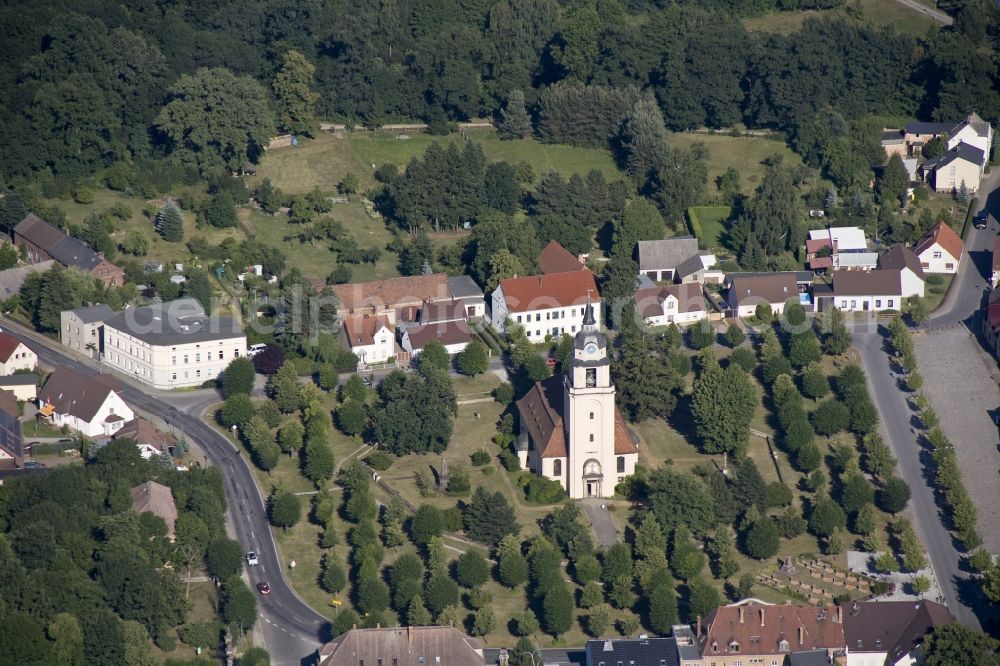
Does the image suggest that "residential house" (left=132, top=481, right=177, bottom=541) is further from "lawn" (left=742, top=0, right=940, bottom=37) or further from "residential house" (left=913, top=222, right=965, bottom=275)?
"lawn" (left=742, top=0, right=940, bottom=37)

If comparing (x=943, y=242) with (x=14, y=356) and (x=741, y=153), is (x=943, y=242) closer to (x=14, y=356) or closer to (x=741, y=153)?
(x=741, y=153)

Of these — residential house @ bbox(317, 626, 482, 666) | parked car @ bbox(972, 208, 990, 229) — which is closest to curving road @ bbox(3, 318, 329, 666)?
residential house @ bbox(317, 626, 482, 666)

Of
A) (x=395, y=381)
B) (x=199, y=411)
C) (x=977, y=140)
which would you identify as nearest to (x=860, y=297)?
(x=977, y=140)

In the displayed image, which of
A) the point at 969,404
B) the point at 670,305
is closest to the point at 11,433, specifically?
the point at 670,305

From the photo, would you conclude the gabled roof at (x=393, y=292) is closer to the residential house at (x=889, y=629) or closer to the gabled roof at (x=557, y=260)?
the gabled roof at (x=557, y=260)

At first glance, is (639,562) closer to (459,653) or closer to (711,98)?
(459,653)

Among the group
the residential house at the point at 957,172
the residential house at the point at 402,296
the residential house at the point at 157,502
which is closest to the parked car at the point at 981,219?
the residential house at the point at 957,172
